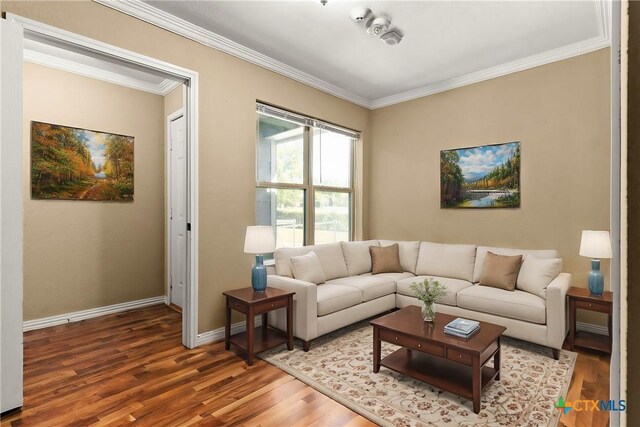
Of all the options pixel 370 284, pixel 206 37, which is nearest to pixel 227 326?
pixel 370 284

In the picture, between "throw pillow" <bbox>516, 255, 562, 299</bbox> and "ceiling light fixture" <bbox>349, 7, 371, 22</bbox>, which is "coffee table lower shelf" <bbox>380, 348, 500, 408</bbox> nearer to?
"throw pillow" <bbox>516, 255, 562, 299</bbox>

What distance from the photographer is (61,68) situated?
3.78m

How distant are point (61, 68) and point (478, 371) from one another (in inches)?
193

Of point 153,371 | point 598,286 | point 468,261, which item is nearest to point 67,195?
point 153,371

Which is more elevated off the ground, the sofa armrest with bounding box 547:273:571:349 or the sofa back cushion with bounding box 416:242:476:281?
the sofa back cushion with bounding box 416:242:476:281

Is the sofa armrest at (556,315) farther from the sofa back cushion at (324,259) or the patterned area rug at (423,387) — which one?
the sofa back cushion at (324,259)

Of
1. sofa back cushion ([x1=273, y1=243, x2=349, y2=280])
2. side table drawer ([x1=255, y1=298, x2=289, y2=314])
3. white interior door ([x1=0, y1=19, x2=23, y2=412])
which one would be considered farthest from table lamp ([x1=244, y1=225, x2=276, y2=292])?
white interior door ([x1=0, y1=19, x2=23, y2=412])

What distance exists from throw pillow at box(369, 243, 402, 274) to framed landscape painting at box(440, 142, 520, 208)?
910mm

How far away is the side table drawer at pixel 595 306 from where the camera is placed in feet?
9.56

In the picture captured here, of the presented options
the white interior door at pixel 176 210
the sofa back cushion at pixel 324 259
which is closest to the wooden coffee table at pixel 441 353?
the sofa back cushion at pixel 324 259

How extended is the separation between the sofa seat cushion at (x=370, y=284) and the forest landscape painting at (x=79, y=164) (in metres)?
2.89

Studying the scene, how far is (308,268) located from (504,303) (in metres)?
1.88

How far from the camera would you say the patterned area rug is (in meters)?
2.14

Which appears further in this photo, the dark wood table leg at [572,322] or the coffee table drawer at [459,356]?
the dark wood table leg at [572,322]
